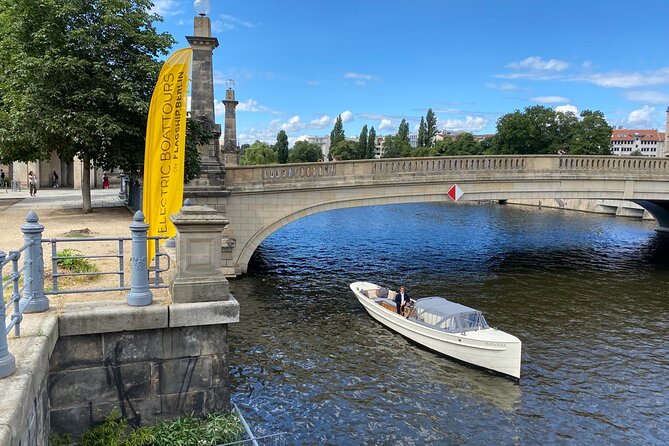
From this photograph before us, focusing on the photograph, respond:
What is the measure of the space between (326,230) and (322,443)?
30.8m

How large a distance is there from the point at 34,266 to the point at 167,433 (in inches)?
108

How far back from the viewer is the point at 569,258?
29297 mm

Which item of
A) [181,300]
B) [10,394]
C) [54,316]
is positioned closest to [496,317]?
[181,300]

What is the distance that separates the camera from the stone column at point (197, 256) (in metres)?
6.94

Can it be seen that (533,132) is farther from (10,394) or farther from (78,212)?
(10,394)

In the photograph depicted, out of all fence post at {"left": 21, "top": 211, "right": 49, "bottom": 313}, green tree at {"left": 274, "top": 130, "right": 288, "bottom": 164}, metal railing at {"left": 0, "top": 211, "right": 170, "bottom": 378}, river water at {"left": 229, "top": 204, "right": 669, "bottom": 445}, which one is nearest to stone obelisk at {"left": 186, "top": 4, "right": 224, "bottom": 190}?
river water at {"left": 229, "top": 204, "right": 669, "bottom": 445}

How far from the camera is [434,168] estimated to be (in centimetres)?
2298

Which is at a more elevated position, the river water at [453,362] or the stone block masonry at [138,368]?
the stone block masonry at [138,368]

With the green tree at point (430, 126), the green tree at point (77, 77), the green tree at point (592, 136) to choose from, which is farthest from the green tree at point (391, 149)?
the green tree at point (77, 77)

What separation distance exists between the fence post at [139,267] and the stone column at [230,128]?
35.8 meters

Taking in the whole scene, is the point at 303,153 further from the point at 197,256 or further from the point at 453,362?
the point at 197,256

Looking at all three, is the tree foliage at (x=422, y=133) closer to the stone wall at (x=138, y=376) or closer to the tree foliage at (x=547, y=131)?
the tree foliage at (x=547, y=131)

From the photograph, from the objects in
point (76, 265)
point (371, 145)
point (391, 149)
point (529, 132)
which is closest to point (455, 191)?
point (76, 265)

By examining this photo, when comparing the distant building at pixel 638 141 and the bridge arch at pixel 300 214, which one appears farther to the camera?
the distant building at pixel 638 141
